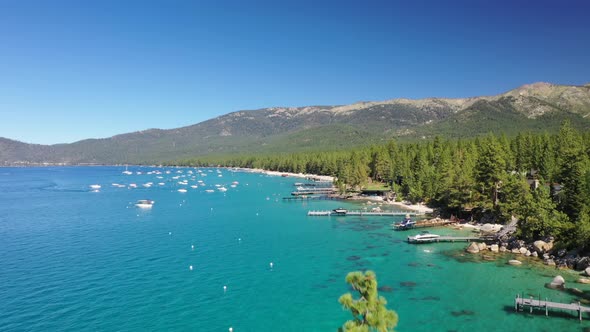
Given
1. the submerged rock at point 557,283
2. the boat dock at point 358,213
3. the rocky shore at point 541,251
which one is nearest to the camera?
the submerged rock at point 557,283

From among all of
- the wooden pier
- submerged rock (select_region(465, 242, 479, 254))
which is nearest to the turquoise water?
submerged rock (select_region(465, 242, 479, 254))

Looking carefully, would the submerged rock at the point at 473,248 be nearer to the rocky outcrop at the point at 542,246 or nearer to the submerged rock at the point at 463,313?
the rocky outcrop at the point at 542,246

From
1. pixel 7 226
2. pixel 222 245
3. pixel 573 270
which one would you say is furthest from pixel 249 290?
pixel 7 226

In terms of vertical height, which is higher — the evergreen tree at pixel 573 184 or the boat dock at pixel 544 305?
the evergreen tree at pixel 573 184

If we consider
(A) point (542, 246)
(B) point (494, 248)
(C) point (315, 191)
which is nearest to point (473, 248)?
(B) point (494, 248)

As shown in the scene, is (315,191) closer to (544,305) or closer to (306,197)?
(306,197)

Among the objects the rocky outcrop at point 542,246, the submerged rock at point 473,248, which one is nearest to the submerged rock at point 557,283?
the rocky outcrop at point 542,246

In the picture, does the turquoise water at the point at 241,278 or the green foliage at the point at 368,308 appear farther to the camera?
the turquoise water at the point at 241,278

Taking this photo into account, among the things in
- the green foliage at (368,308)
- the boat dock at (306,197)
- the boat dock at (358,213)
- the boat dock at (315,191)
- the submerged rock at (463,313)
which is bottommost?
the submerged rock at (463,313)

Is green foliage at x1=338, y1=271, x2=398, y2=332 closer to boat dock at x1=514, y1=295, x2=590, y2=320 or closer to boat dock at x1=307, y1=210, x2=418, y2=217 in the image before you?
boat dock at x1=514, y1=295, x2=590, y2=320
